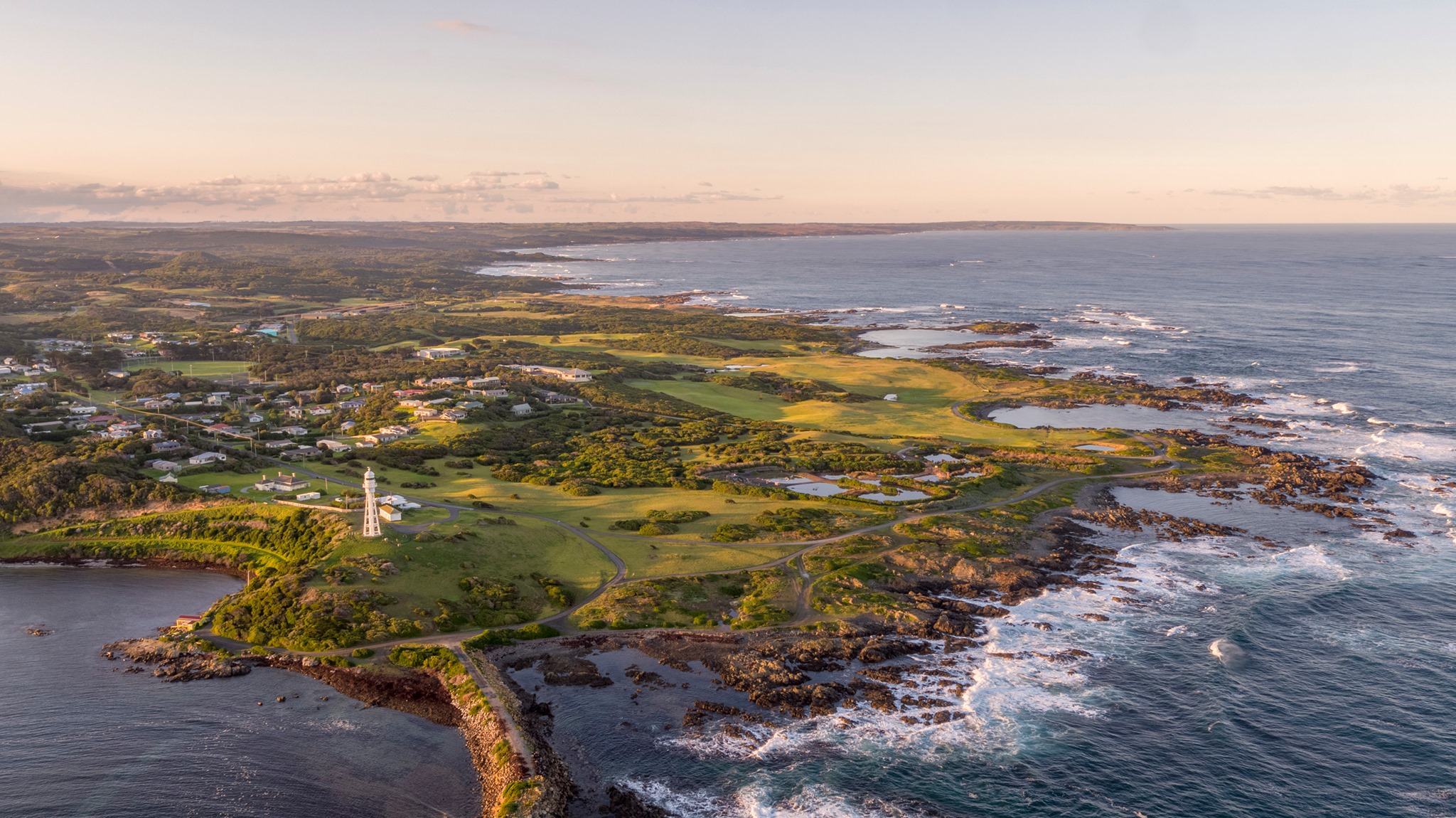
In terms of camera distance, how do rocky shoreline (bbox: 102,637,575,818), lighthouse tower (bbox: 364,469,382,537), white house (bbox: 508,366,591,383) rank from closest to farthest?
rocky shoreline (bbox: 102,637,575,818) → lighthouse tower (bbox: 364,469,382,537) → white house (bbox: 508,366,591,383)

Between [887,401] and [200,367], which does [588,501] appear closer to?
[887,401]

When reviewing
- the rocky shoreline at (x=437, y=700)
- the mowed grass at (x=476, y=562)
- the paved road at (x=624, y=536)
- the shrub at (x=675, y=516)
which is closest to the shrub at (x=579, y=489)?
the paved road at (x=624, y=536)

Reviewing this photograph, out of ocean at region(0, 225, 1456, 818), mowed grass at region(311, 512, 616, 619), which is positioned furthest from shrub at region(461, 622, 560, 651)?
ocean at region(0, 225, 1456, 818)

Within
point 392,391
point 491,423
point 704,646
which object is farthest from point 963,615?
point 392,391

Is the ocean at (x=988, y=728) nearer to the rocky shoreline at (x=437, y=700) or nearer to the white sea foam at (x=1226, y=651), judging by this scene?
the white sea foam at (x=1226, y=651)

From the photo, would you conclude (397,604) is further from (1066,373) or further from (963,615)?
(1066,373)

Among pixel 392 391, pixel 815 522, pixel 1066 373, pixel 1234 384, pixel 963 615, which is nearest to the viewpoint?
pixel 963 615

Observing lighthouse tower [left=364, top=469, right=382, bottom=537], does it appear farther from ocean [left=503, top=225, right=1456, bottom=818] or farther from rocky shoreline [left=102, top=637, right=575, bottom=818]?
ocean [left=503, top=225, right=1456, bottom=818]
